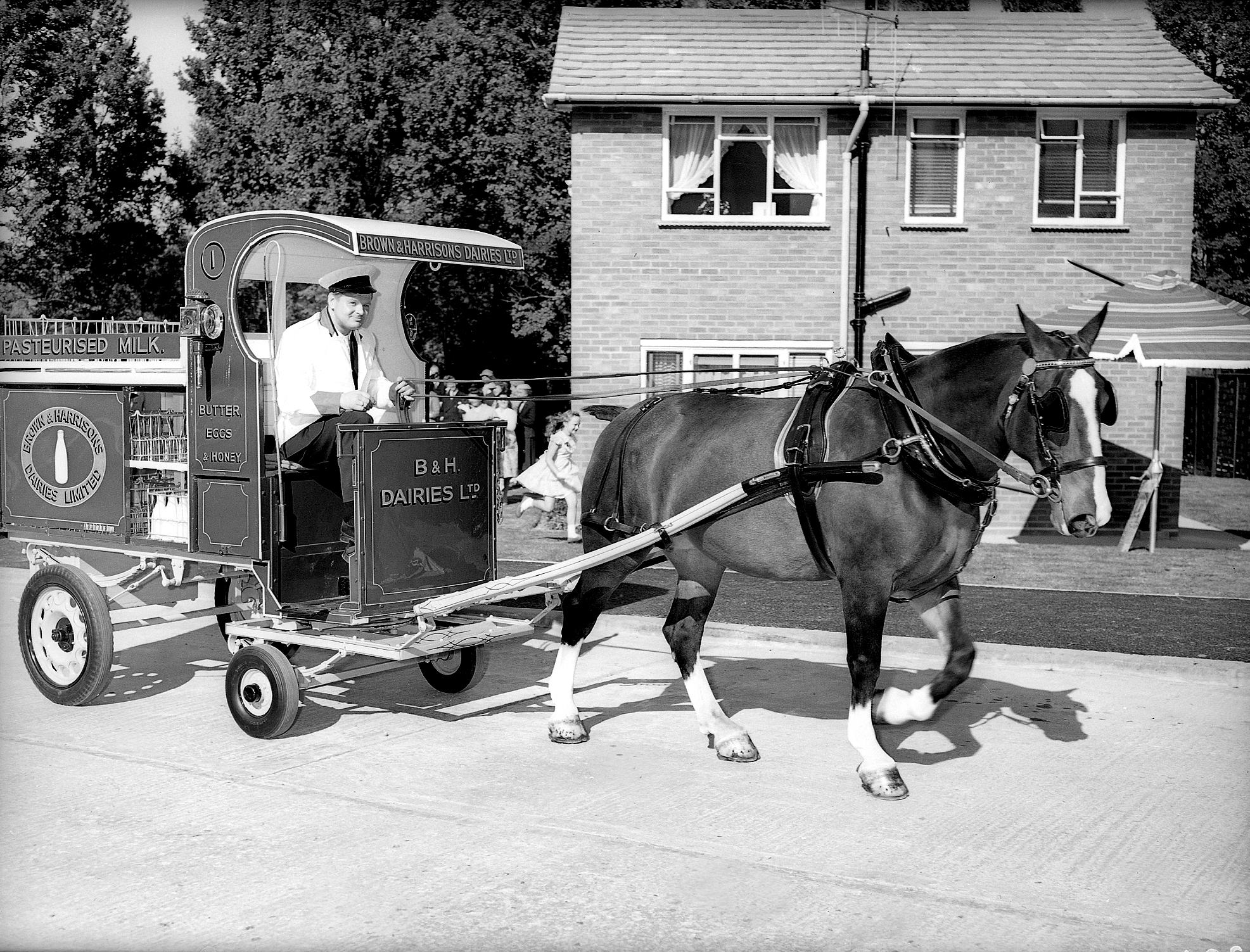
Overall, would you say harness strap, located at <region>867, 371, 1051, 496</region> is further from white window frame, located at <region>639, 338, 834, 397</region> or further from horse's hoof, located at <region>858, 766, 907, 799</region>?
white window frame, located at <region>639, 338, 834, 397</region>

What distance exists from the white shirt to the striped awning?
8313 mm

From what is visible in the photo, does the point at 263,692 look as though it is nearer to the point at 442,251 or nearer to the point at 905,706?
the point at 442,251

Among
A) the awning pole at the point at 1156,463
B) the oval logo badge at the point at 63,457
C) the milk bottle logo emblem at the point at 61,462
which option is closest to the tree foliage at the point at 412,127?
the awning pole at the point at 1156,463

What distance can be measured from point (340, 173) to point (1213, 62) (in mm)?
19149

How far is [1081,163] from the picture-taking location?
60.0ft

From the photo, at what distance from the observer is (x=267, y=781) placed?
634 centimetres

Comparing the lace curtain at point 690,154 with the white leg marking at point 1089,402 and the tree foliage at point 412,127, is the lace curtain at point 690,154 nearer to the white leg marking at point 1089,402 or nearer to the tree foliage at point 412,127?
the tree foliage at point 412,127

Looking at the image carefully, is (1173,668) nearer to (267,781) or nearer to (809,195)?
(267,781)

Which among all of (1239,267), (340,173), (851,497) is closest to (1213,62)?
(1239,267)

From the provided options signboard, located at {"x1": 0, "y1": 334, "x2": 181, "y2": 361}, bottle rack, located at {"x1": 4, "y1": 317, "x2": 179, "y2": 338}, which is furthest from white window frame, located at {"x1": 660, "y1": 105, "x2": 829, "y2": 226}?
signboard, located at {"x1": 0, "y1": 334, "x2": 181, "y2": 361}

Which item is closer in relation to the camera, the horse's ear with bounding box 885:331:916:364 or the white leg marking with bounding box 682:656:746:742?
the horse's ear with bounding box 885:331:916:364

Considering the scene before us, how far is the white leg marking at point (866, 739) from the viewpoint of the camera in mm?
6145

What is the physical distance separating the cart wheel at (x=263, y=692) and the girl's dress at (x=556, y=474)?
9.20 m

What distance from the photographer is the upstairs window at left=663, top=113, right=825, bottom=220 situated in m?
18.4
